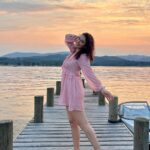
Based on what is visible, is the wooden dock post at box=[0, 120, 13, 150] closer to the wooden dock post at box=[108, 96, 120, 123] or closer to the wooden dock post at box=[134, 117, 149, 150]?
the wooden dock post at box=[134, 117, 149, 150]

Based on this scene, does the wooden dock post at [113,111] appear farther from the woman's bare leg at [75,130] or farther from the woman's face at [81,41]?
the woman's face at [81,41]

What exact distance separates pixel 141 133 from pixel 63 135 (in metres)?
3.15

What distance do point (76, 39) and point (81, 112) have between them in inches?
46.4

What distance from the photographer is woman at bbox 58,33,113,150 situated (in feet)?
23.3

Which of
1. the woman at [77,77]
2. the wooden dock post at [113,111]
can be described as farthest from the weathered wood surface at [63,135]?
the woman at [77,77]

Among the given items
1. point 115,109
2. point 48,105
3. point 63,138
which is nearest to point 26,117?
point 48,105

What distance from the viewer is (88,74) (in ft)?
23.4

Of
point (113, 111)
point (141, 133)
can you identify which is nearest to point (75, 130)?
point (141, 133)

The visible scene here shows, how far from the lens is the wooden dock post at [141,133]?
7.62 meters

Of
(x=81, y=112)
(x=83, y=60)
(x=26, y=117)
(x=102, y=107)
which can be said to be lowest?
(x=26, y=117)

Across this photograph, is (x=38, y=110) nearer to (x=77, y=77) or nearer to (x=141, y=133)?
(x=141, y=133)

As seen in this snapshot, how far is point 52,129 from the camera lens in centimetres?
1134

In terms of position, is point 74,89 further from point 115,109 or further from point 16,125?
point 16,125

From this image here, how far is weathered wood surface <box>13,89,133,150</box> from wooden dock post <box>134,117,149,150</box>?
127 centimetres
